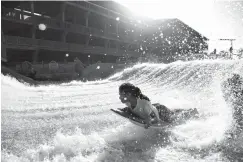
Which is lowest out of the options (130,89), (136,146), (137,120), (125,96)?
(136,146)

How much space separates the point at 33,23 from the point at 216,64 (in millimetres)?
18934

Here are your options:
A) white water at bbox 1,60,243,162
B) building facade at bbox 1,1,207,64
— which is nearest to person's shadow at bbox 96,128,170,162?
white water at bbox 1,60,243,162

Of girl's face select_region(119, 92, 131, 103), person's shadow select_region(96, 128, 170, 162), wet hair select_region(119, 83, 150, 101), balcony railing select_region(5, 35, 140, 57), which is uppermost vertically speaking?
balcony railing select_region(5, 35, 140, 57)

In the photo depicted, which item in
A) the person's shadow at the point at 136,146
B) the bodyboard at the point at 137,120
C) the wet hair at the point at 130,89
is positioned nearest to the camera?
the person's shadow at the point at 136,146

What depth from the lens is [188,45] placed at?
5931 cm

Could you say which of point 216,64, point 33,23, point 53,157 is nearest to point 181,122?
point 53,157

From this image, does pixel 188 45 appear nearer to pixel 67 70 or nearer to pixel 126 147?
pixel 67 70

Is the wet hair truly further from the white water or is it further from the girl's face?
the white water

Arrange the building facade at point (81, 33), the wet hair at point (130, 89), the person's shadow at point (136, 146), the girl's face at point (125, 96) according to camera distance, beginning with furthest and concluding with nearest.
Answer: the building facade at point (81, 33) → the girl's face at point (125, 96) → the wet hair at point (130, 89) → the person's shadow at point (136, 146)

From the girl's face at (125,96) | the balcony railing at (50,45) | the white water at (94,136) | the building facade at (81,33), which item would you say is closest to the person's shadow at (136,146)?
the white water at (94,136)

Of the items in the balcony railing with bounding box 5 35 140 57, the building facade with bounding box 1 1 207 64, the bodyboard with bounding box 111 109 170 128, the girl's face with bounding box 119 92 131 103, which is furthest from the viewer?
the building facade with bounding box 1 1 207 64

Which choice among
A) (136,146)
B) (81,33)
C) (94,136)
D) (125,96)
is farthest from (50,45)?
(136,146)

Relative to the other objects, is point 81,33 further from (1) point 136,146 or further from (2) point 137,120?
(1) point 136,146

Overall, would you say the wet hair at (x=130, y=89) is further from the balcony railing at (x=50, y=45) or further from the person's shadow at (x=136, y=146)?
the balcony railing at (x=50, y=45)
